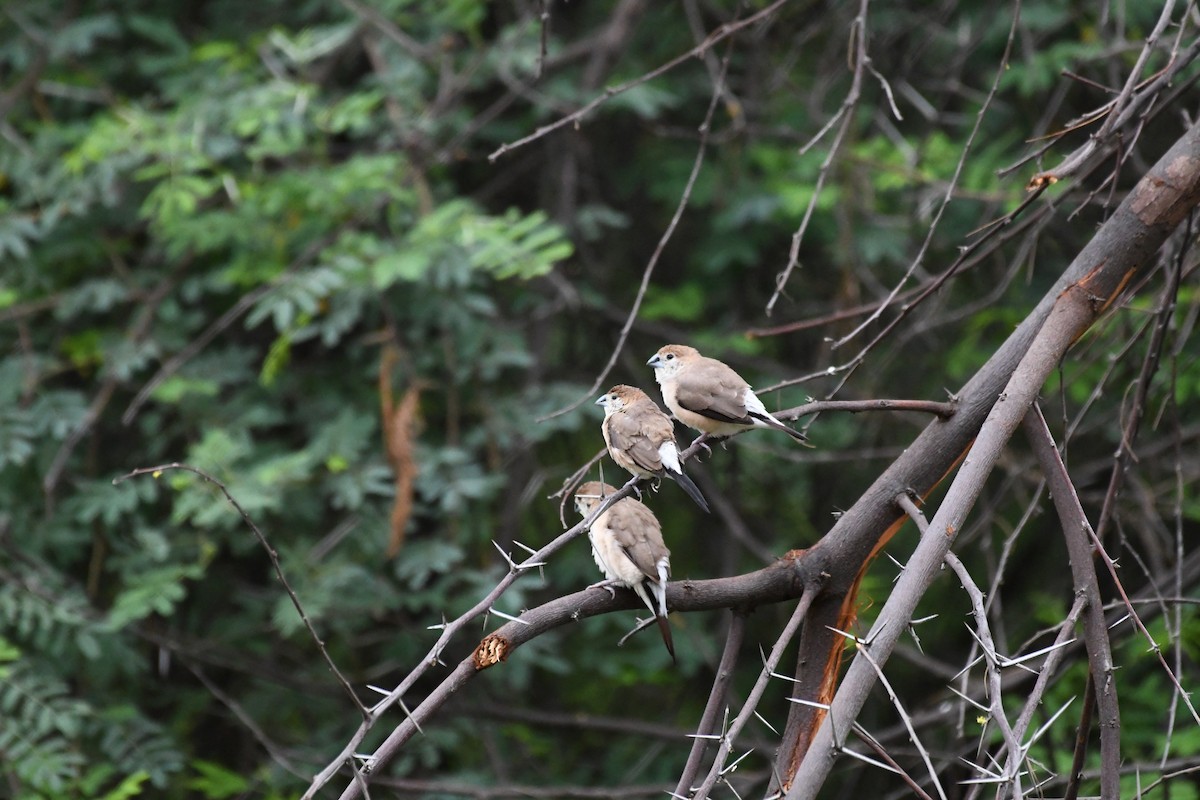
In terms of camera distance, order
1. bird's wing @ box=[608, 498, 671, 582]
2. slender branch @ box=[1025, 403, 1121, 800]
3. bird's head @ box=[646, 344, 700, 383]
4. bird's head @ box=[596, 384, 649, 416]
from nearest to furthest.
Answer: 1. slender branch @ box=[1025, 403, 1121, 800]
2. bird's wing @ box=[608, 498, 671, 582]
3. bird's head @ box=[596, 384, 649, 416]
4. bird's head @ box=[646, 344, 700, 383]

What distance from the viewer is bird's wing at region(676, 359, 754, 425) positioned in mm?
4027

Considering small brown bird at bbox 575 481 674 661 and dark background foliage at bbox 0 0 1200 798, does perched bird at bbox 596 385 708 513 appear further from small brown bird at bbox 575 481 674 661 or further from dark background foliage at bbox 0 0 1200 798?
dark background foliage at bbox 0 0 1200 798

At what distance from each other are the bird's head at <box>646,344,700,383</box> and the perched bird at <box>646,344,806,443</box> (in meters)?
0.14

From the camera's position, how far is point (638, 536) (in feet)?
12.3

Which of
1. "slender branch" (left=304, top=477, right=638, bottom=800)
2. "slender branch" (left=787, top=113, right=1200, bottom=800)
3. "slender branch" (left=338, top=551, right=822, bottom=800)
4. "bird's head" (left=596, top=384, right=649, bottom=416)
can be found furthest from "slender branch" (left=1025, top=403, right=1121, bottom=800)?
"bird's head" (left=596, top=384, right=649, bottom=416)

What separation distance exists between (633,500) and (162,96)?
12.4 ft

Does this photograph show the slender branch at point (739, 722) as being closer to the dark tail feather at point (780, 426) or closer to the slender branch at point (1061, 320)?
the slender branch at point (1061, 320)

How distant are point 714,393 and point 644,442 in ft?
1.26

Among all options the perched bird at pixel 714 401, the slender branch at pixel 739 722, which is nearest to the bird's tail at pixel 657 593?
the slender branch at pixel 739 722

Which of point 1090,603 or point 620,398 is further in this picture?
point 620,398

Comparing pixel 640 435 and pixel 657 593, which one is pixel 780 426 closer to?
pixel 640 435

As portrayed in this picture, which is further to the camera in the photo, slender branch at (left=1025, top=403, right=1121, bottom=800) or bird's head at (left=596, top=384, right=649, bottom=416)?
bird's head at (left=596, top=384, right=649, bottom=416)

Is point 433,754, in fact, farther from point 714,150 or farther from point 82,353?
point 714,150

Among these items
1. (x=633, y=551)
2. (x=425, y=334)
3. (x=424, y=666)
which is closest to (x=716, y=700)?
(x=633, y=551)
